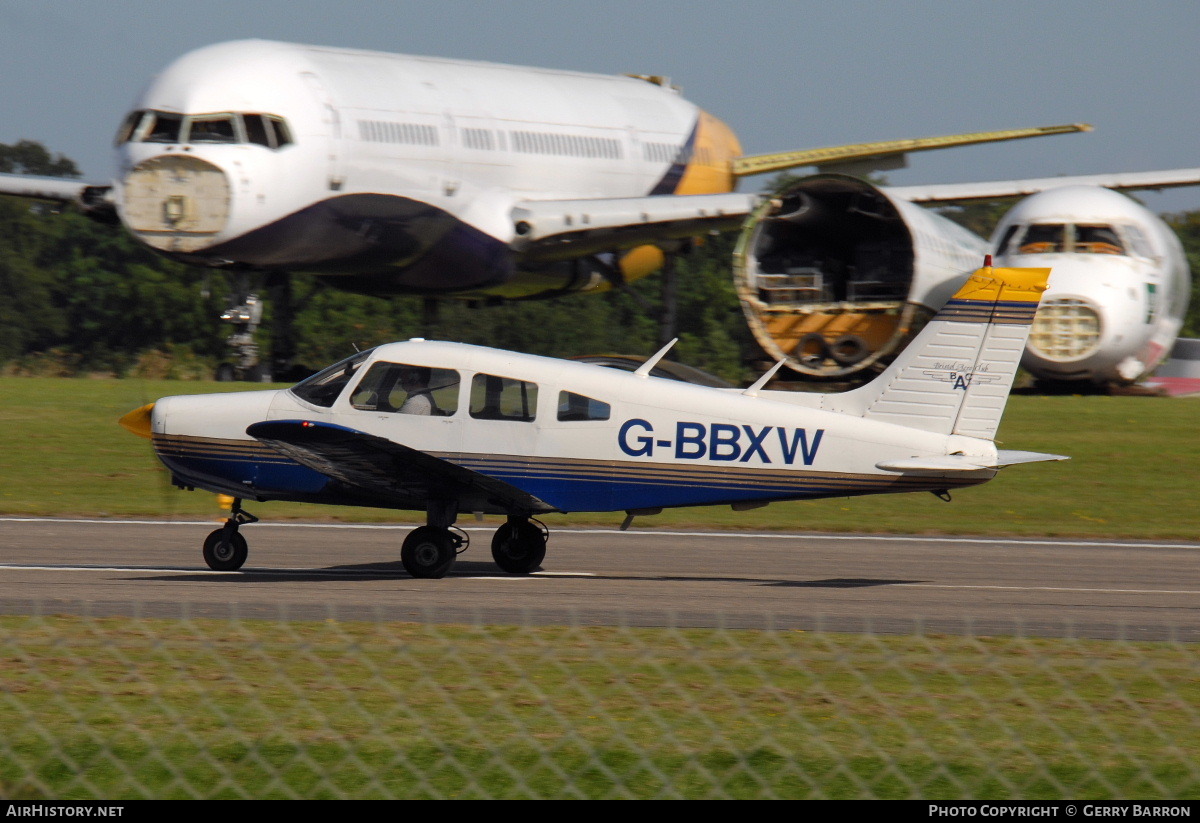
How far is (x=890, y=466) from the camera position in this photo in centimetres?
1302

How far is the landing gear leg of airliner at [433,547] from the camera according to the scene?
13.7m

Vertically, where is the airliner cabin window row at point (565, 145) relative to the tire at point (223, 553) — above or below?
above

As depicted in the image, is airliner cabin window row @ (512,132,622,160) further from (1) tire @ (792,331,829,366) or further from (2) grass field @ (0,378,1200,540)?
(2) grass field @ (0,378,1200,540)

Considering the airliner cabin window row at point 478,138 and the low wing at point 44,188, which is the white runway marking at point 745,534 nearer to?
the airliner cabin window row at point 478,138

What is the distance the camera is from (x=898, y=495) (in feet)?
74.3

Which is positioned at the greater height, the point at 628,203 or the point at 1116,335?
the point at 628,203

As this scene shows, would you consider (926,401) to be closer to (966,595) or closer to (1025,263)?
(966,595)

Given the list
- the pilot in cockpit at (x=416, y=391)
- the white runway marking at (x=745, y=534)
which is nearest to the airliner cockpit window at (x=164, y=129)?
the white runway marking at (x=745, y=534)

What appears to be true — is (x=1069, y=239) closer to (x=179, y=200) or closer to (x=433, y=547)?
(x=179, y=200)

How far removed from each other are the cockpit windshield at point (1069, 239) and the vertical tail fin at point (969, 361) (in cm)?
1922

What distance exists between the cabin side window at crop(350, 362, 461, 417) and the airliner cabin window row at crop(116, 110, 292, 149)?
1311cm

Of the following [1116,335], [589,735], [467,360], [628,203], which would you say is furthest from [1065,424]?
[589,735]

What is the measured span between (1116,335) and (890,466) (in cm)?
1952

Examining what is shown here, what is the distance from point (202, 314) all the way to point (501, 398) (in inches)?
1870
